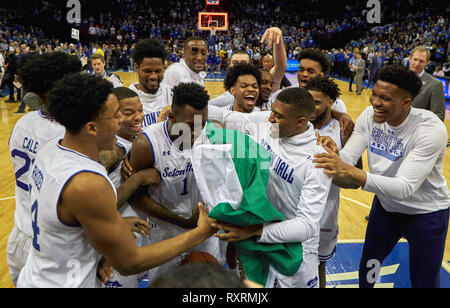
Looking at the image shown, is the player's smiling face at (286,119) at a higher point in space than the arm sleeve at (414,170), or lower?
higher

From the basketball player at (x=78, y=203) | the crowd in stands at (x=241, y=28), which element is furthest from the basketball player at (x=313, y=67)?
the crowd in stands at (x=241, y=28)

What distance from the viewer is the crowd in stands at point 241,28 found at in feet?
66.3

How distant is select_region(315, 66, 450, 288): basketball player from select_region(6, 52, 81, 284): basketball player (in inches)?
78.4

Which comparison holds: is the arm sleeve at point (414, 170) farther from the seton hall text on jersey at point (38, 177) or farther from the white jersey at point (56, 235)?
the seton hall text on jersey at point (38, 177)

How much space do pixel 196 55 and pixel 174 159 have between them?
2.40 m

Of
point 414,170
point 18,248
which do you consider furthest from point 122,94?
point 414,170

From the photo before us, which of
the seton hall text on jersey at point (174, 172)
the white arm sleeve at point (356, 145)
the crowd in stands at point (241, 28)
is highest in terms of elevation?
the crowd in stands at point (241, 28)

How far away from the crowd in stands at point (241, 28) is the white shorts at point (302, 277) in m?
15.9

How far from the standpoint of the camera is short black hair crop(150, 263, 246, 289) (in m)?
0.87

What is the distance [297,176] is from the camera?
2.23 m

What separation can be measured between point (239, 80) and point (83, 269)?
2.37 meters

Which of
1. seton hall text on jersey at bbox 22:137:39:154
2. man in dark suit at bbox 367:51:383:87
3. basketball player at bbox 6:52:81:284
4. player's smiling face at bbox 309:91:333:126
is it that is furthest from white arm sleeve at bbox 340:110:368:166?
man in dark suit at bbox 367:51:383:87

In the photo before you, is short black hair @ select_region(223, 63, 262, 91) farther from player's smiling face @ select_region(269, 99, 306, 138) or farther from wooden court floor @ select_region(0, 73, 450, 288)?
wooden court floor @ select_region(0, 73, 450, 288)

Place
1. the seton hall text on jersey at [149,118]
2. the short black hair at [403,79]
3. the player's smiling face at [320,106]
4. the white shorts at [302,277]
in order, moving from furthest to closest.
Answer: the seton hall text on jersey at [149,118], the player's smiling face at [320,106], the short black hair at [403,79], the white shorts at [302,277]
